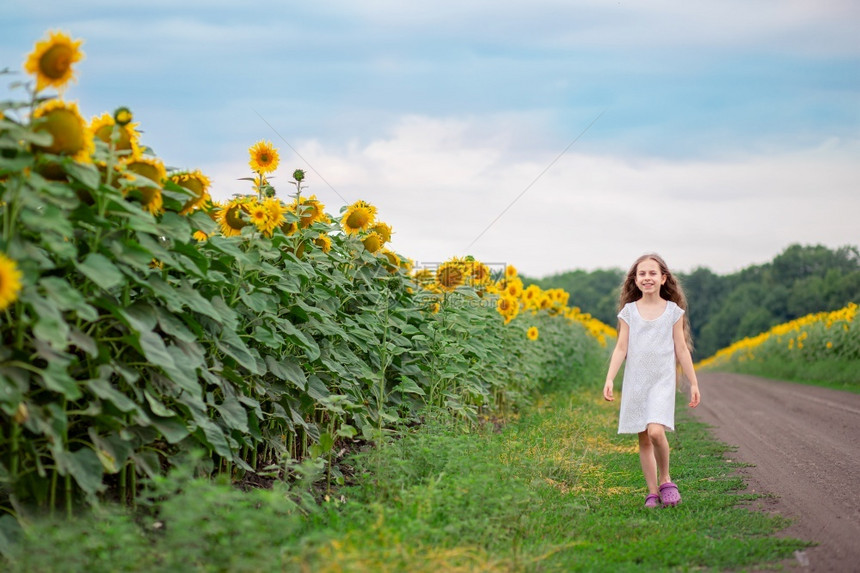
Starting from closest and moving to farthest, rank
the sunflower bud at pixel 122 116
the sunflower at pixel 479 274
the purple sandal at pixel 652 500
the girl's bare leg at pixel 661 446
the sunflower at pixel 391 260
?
1. the sunflower bud at pixel 122 116
2. the purple sandal at pixel 652 500
3. the girl's bare leg at pixel 661 446
4. the sunflower at pixel 391 260
5. the sunflower at pixel 479 274

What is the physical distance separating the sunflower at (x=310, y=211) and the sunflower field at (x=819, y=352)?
15.1m

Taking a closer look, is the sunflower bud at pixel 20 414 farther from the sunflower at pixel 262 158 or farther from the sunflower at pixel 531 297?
the sunflower at pixel 531 297

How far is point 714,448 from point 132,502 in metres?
6.28

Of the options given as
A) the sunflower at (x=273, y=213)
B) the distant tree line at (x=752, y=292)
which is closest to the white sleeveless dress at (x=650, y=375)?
the sunflower at (x=273, y=213)

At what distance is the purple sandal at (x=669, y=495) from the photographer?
5.84m

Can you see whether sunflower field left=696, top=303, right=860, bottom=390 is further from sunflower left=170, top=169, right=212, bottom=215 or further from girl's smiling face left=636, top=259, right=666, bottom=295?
sunflower left=170, top=169, right=212, bottom=215

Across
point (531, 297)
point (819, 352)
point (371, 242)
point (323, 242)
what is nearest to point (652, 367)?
point (371, 242)

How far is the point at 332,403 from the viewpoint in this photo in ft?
18.0

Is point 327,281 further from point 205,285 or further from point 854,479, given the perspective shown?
point 854,479

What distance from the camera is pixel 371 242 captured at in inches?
257

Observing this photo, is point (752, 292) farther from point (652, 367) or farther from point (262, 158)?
point (262, 158)

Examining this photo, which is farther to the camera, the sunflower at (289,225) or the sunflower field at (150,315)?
the sunflower at (289,225)

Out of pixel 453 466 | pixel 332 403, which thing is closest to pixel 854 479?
pixel 453 466

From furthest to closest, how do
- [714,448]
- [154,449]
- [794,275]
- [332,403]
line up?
[794,275] → [714,448] → [332,403] → [154,449]
